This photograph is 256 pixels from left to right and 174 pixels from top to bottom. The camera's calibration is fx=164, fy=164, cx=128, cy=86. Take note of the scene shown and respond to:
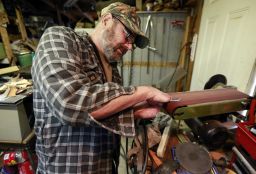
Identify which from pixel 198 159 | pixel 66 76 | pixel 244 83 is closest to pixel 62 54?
pixel 66 76

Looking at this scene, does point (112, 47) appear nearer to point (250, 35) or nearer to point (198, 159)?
point (198, 159)

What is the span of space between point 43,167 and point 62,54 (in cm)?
54

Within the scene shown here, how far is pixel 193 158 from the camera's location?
0.78 metres

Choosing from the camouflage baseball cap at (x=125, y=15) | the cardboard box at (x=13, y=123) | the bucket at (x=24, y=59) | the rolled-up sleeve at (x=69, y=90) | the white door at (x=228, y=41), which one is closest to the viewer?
the rolled-up sleeve at (x=69, y=90)

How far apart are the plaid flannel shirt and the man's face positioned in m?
0.07

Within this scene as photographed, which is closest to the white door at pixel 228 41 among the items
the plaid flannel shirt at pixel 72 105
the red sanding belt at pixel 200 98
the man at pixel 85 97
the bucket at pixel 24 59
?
the red sanding belt at pixel 200 98

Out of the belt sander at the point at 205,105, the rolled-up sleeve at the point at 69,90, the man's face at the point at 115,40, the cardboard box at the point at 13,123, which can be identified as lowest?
the cardboard box at the point at 13,123

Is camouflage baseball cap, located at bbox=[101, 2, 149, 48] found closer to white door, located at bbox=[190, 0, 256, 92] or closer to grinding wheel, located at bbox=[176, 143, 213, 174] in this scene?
grinding wheel, located at bbox=[176, 143, 213, 174]

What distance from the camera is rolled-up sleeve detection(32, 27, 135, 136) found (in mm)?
414

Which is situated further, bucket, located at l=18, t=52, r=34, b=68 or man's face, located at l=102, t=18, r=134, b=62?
bucket, located at l=18, t=52, r=34, b=68

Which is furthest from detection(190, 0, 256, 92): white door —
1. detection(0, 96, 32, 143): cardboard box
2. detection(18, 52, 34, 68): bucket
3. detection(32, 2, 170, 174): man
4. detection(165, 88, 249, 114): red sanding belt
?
detection(18, 52, 34, 68): bucket

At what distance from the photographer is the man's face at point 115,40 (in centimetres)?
69

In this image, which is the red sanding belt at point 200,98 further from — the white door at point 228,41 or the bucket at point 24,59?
the bucket at point 24,59

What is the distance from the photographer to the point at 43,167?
72 cm
